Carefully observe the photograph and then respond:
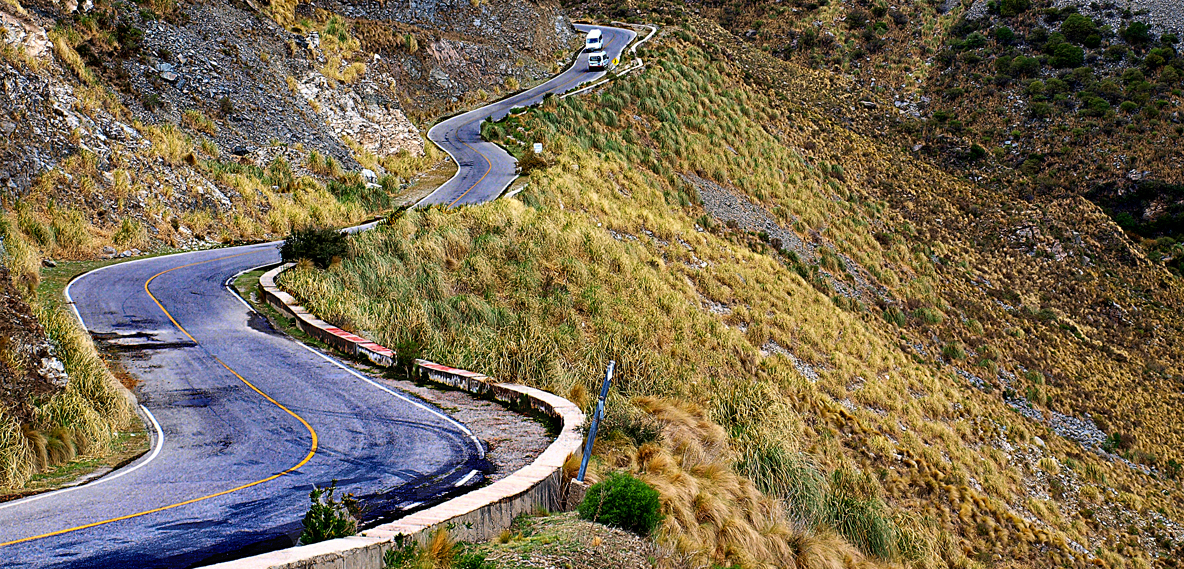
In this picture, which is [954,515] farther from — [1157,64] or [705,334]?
[1157,64]

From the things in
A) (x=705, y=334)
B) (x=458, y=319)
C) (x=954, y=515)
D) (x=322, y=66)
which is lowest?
(x=954, y=515)

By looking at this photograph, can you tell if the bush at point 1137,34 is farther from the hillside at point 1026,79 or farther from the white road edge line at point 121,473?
the white road edge line at point 121,473

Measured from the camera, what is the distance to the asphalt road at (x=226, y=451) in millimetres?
6387

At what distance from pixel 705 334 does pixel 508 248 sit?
17.9 feet

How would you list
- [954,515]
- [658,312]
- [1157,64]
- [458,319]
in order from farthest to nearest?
[1157,64], [658,312], [954,515], [458,319]

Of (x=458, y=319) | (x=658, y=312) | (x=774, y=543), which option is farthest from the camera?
(x=658, y=312)

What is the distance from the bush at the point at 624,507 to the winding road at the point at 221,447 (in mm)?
1316

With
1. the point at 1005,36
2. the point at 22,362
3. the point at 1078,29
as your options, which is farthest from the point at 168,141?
the point at 1078,29

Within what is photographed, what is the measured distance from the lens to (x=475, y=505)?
22.4 feet

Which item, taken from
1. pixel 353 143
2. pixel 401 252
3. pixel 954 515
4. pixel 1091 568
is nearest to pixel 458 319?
pixel 401 252

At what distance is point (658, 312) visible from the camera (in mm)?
19984

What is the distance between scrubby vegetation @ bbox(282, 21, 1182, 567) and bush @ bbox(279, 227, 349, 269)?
1.25 feet

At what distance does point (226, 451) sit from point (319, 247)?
989 cm

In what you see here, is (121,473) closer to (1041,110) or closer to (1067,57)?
(1041,110)
